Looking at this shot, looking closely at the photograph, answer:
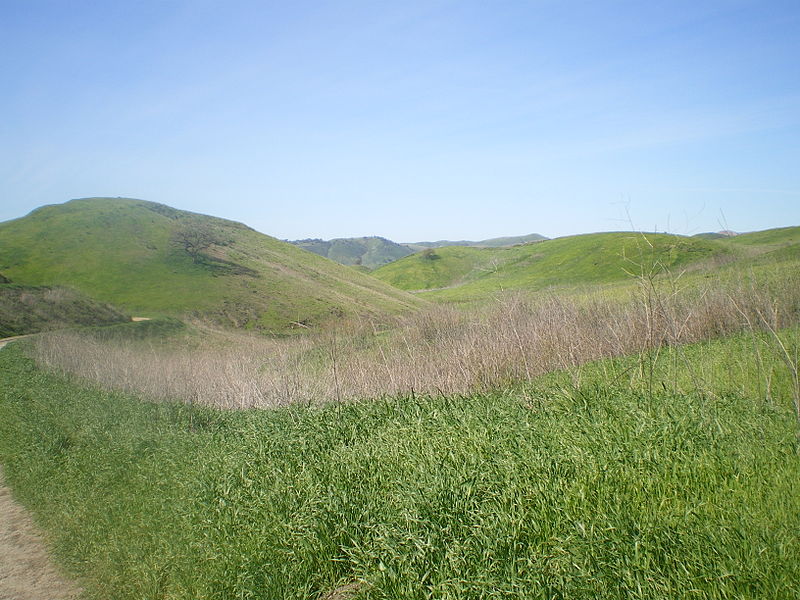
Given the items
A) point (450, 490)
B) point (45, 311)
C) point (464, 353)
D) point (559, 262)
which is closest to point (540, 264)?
point (559, 262)

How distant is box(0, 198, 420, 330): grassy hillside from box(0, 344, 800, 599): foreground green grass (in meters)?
33.8

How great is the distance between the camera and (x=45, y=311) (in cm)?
3481

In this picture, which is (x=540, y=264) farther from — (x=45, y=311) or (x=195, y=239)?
(x=45, y=311)

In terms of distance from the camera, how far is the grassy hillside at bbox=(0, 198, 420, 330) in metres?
42.0

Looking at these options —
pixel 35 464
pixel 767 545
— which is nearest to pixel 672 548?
pixel 767 545

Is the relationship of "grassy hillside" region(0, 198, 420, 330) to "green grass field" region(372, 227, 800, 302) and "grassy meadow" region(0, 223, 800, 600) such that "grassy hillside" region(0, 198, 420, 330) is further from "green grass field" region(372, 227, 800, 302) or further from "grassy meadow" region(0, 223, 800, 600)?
"grassy meadow" region(0, 223, 800, 600)

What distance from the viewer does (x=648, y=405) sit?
6000mm

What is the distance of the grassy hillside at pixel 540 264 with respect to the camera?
5972 cm

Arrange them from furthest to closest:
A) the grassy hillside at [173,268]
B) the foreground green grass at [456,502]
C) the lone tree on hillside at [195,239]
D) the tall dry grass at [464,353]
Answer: the lone tree on hillside at [195,239] < the grassy hillside at [173,268] < the tall dry grass at [464,353] < the foreground green grass at [456,502]

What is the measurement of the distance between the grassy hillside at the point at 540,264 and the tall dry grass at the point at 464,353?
1788cm

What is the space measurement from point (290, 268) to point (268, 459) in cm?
5650

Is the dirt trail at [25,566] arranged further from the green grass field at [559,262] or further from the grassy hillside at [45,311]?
the grassy hillside at [45,311]

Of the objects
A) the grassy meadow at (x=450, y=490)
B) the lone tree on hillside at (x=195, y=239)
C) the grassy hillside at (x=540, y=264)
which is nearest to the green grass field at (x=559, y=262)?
the grassy hillside at (x=540, y=264)

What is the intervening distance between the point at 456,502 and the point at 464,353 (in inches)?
268
